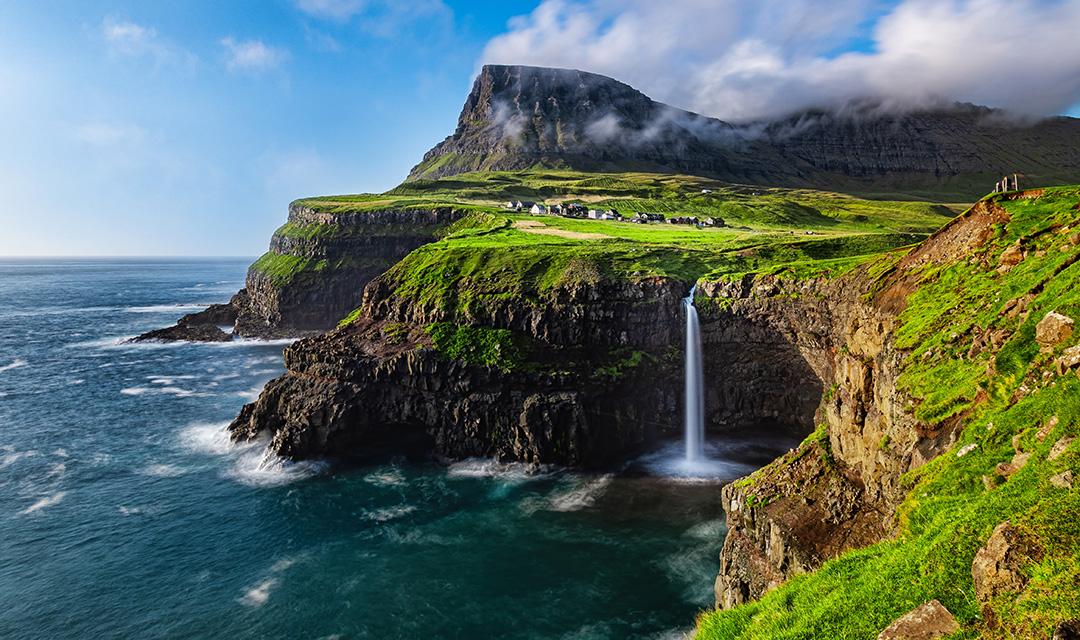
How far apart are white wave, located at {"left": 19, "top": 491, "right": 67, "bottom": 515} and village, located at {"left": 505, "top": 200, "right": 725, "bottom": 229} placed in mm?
103895

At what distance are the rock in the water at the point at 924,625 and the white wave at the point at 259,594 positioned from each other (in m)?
38.8

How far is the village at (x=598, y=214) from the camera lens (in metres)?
130

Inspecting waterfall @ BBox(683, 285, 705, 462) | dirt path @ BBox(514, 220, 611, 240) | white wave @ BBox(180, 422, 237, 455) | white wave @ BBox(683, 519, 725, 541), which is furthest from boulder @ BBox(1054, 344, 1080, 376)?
dirt path @ BBox(514, 220, 611, 240)

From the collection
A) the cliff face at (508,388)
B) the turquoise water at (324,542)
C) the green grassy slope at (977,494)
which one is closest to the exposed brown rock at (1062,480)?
the green grassy slope at (977,494)

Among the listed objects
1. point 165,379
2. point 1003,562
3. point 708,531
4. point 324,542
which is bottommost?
point 324,542

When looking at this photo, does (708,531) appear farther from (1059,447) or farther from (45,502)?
(45,502)

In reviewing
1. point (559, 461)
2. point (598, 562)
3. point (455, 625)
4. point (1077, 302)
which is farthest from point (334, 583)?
point (1077, 302)

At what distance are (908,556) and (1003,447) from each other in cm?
491

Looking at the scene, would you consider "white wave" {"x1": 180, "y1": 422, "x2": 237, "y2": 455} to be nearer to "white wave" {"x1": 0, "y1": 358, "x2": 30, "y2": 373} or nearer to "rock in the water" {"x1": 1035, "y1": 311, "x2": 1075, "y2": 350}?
"white wave" {"x1": 0, "y1": 358, "x2": 30, "y2": 373}

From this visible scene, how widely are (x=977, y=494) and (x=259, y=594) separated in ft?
136

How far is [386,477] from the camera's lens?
57.9m

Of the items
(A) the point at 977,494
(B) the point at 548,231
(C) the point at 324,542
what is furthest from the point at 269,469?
(B) the point at 548,231

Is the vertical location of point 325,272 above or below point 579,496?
above

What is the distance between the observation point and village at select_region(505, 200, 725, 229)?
129625 millimetres
